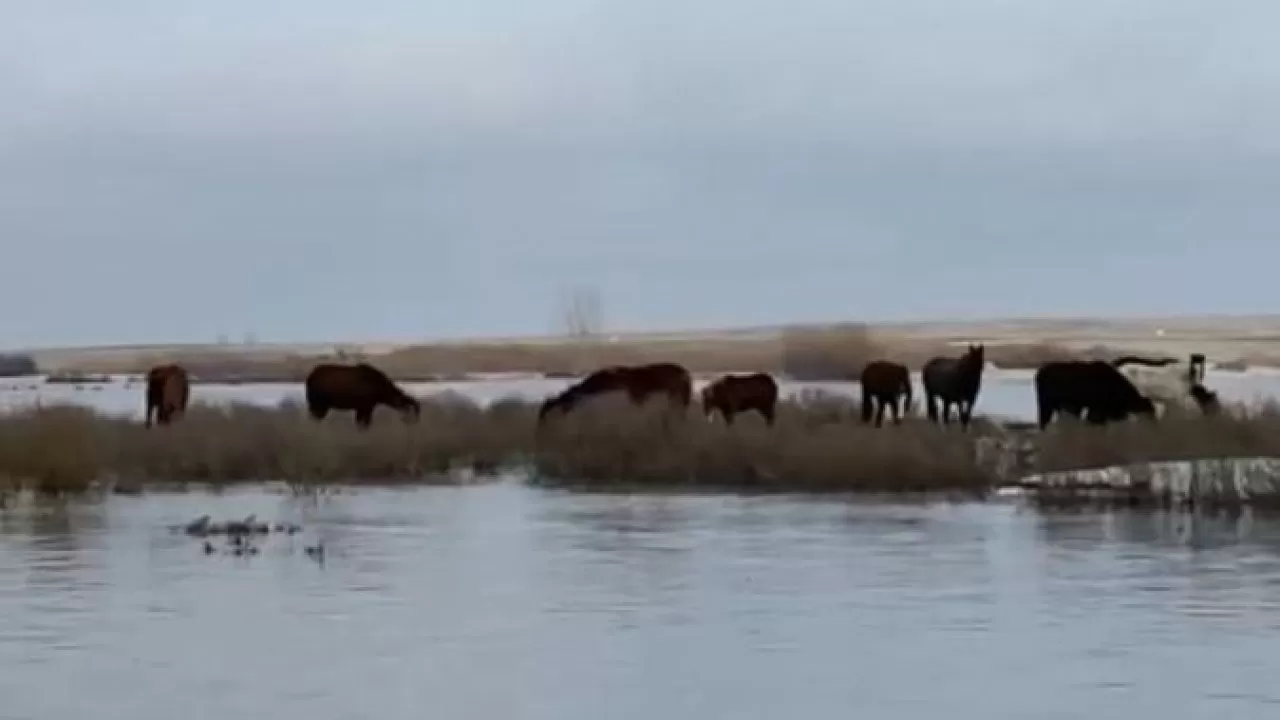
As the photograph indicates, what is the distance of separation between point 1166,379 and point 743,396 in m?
5.84

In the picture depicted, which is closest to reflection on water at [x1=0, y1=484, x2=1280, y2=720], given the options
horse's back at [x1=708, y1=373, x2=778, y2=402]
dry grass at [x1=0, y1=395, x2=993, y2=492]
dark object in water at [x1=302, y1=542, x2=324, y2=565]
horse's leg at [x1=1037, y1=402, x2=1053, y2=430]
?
dark object in water at [x1=302, y1=542, x2=324, y2=565]

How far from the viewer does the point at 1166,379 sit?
34.8 m

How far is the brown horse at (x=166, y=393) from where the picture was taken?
35.0m

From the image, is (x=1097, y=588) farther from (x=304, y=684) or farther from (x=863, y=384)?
(x=863, y=384)

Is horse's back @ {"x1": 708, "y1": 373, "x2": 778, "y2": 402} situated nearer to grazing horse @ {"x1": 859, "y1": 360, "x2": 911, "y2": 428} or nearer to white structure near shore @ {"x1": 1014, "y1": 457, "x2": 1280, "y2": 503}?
grazing horse @ {"x1": 859, "y1": 360, "x2": 911, "y2": 428}

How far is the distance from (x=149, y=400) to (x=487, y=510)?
1170cm

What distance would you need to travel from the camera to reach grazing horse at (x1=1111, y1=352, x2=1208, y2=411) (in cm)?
3362

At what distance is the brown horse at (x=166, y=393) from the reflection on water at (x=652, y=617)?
435 inches

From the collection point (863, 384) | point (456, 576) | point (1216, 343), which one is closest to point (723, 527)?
point (456, 576)

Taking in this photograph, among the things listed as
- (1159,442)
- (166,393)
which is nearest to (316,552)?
(1159,442)

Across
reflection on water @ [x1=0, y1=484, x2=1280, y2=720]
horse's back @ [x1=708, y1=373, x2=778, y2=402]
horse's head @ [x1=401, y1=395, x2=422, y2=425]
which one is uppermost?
horse's back @ [x1=708, y1=373, x2=778, y2=402]

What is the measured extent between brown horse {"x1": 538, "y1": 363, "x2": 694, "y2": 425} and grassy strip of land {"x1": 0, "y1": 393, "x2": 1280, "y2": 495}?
1046 millimetres

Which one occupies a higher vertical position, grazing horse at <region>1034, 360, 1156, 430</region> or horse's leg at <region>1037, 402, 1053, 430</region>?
grazing horse at <region>1034, 360, 1156, 430</region>

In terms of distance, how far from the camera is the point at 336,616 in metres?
15.7
